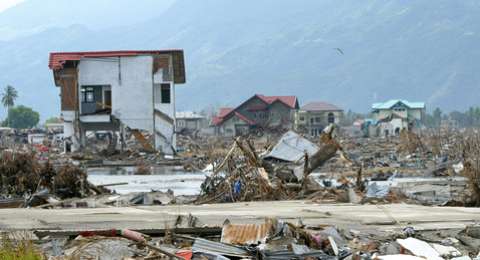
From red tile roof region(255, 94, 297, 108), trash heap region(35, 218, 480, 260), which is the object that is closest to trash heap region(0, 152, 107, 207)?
trash heap region(35, 218, 480, 260)

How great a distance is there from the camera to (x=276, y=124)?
85500 millimetres

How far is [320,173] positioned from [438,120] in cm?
11229

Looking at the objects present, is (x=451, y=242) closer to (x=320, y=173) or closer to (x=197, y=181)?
(x=197, y=181)

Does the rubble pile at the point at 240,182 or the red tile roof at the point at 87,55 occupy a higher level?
the red tile roof at the point at 87,55

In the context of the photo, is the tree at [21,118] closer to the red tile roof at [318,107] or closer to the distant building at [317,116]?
the red tile roof at [318,107]

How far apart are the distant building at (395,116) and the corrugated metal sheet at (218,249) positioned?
294ft

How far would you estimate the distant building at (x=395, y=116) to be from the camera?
101500 mm

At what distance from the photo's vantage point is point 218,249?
27.1ft

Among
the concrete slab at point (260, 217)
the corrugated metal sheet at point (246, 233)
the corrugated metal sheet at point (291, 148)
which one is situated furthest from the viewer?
the corrugated metal sheet at point (291, 148)

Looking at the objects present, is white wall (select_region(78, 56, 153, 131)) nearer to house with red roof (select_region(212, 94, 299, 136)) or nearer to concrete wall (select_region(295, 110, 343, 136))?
house with red roof (select_region(212, 94, 299, 136))

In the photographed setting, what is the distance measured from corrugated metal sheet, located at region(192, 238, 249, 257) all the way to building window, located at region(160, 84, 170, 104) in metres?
42.8

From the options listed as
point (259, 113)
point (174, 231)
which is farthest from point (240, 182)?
point (259, 113)

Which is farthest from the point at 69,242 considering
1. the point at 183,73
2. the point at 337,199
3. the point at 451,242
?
the point at 183,73

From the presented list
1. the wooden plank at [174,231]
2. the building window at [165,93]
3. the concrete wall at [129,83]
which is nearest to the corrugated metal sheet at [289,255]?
the wooden plank at [174,231]
